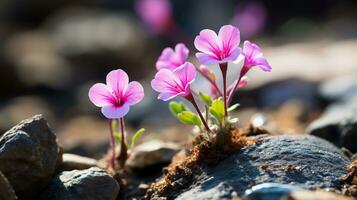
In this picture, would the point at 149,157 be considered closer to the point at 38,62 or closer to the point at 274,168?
the point at 274,168

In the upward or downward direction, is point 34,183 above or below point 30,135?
below

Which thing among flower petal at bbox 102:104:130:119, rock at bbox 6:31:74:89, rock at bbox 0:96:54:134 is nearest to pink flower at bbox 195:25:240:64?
flower petal at bbox 102:104:130:119

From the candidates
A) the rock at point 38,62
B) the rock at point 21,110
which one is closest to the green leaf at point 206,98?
the rock at point 21,110

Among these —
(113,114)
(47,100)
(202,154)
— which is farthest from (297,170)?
(47,100)

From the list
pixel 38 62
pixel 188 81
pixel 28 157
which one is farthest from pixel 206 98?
pixel 38 62

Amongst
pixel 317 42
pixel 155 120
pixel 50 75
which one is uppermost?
pixel 50 75

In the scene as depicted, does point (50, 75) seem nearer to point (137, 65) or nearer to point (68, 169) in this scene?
point (137, 65)

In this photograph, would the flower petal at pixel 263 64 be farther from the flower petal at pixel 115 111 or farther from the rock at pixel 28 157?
the rock at pixel 28 157
